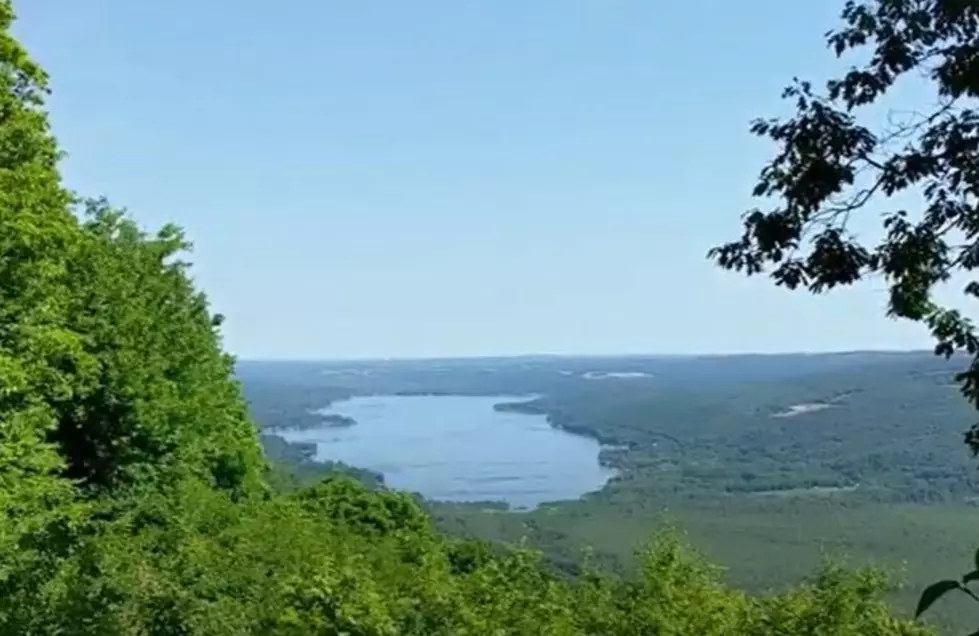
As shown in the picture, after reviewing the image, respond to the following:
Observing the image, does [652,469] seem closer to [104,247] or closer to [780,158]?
[104,247]

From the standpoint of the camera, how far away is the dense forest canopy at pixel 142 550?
10023 mm

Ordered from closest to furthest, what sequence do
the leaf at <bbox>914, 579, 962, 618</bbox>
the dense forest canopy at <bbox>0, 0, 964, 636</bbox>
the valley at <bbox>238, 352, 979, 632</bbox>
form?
the leaf at <bbox>914, 579, 962, 618</bbox> < the dense forest canopy at <bbox>0, 0, 964, 636</bbox> < the valley at <bbox>238, 352, 979, 632</bbox>

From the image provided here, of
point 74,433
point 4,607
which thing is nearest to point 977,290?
point 4,607

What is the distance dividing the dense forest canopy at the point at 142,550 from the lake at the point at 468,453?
7447 centimetres

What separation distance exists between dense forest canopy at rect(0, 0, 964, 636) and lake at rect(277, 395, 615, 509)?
7447 centimetres

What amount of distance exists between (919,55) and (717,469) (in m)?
109

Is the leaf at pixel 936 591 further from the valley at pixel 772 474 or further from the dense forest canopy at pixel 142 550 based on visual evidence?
the valley at pixel 772 474

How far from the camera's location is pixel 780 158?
473 cm

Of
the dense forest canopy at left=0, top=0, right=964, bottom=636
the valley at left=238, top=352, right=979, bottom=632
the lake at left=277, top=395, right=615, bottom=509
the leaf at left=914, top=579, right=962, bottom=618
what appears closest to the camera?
the leaf at left=914, top=579, right=962, bottom=618

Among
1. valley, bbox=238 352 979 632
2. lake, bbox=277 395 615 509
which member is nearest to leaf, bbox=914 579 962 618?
valley, bbox=238 352 979 632

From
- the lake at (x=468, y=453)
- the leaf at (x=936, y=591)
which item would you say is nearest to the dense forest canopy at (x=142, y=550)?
the leaf at (x=936, y=591)

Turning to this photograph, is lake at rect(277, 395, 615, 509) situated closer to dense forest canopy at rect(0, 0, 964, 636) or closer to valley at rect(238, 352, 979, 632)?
valley at rect(238, 352, 979, 632)

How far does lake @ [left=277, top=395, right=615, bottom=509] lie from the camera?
9919 centimetres

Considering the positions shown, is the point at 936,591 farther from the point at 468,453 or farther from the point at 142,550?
the point at 468,453
